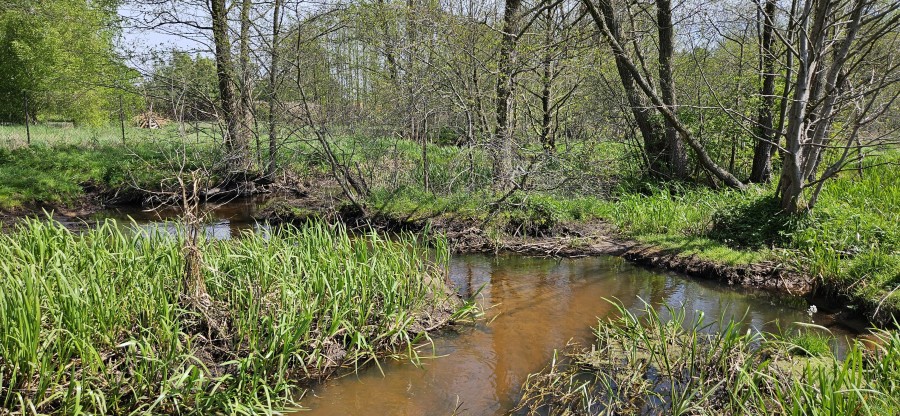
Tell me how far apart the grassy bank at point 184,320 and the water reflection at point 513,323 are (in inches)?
12.0

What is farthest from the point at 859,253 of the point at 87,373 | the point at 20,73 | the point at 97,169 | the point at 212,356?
the point at 20,73

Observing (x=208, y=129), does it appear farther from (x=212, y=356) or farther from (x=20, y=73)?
(x=20, y=73)

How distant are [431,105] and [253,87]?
3.35 m

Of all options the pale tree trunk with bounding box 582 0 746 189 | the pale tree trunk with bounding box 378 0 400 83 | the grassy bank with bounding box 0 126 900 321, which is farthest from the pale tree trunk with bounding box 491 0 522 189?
the pale tree trunk with bounding box 378 0 400 83

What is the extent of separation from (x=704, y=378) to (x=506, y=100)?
708cm

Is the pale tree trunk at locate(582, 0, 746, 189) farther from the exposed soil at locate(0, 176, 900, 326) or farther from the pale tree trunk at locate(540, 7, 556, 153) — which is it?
the exposed soil at locate(0, 176, 900, 326)

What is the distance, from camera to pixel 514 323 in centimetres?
589

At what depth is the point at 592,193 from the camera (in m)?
10.3

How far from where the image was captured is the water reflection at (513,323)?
4.34m

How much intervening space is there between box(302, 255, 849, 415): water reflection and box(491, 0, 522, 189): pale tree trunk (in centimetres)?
167

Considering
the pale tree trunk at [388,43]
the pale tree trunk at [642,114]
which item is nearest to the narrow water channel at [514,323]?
the pale tree trunk at [388,43]

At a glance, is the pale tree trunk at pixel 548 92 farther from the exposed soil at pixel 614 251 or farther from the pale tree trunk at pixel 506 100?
the exposed soil at pixel 614 251

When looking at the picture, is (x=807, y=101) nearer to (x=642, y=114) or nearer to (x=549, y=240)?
(x=549, y=240)

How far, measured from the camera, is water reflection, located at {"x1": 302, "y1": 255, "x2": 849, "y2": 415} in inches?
171
